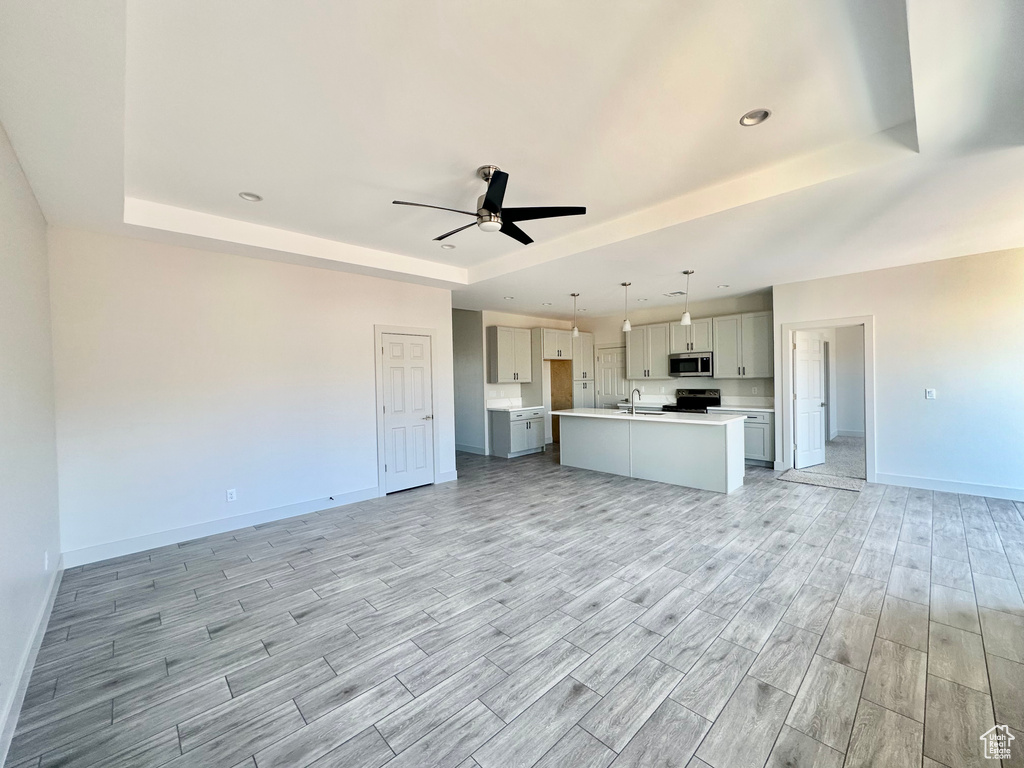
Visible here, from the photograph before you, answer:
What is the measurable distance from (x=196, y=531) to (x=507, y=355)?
5.21m

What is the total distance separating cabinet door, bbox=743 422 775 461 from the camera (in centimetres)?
611

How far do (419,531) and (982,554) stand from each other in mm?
4654

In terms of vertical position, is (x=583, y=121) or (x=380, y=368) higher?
(x=583, y=121)

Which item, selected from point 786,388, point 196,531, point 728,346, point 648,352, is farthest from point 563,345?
point 196,531

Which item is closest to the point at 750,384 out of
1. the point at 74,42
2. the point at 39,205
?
the point at 74,42

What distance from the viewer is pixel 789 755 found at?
150 centimetres

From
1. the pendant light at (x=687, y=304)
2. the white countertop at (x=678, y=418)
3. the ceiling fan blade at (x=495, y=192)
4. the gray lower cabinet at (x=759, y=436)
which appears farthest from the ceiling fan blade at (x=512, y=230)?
the gray lower cabinet at (x=759, y=436)

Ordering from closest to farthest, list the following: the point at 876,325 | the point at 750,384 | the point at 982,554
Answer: the point at 982,554 → the point at 876,325 → the point at 750,384

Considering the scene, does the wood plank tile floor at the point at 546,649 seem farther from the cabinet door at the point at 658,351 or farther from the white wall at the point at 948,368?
the cabinet door at the point at 658,351

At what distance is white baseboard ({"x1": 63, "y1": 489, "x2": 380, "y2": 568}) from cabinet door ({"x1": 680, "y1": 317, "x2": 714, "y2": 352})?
5.98 metres

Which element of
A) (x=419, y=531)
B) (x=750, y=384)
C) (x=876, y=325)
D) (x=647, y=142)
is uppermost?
(x=647, y=142)

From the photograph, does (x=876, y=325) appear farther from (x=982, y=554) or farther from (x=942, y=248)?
(x=982, y=554)

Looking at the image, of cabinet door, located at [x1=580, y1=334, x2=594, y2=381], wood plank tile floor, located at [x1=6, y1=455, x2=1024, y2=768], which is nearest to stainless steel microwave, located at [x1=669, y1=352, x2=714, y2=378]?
cabinet door, located at [x1=580, y1=334, x2=594, y2=381]

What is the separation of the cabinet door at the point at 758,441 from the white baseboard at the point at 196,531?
590 centimetres
